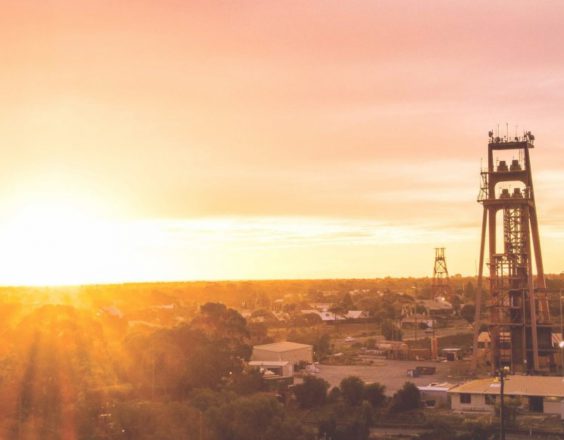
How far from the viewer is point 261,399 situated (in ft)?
78.0

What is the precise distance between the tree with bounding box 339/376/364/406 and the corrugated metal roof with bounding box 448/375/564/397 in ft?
11.6

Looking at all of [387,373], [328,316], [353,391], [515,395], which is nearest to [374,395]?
[353,391]

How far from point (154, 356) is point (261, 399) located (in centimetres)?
1127

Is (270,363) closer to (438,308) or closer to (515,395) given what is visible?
(515,395)

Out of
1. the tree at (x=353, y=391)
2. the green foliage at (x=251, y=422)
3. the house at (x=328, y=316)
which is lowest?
the tree at (x=353, y=391)

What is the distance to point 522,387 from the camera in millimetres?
33219

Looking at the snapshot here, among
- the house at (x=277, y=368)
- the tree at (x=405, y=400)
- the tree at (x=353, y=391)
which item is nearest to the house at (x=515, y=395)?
the tree at (x=405, y=400)

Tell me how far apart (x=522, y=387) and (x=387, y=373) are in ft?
37.4

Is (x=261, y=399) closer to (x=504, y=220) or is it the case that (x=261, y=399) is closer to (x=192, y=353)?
(x=192, y=353)

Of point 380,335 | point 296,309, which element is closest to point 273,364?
point 380,335

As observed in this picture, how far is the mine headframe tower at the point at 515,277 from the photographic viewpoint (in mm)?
41938

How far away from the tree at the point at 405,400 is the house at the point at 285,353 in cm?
1264

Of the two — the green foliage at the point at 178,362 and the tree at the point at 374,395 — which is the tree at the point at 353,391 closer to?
the tree at the point at 374,395

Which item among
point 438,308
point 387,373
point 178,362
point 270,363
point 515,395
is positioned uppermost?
point 438,308
